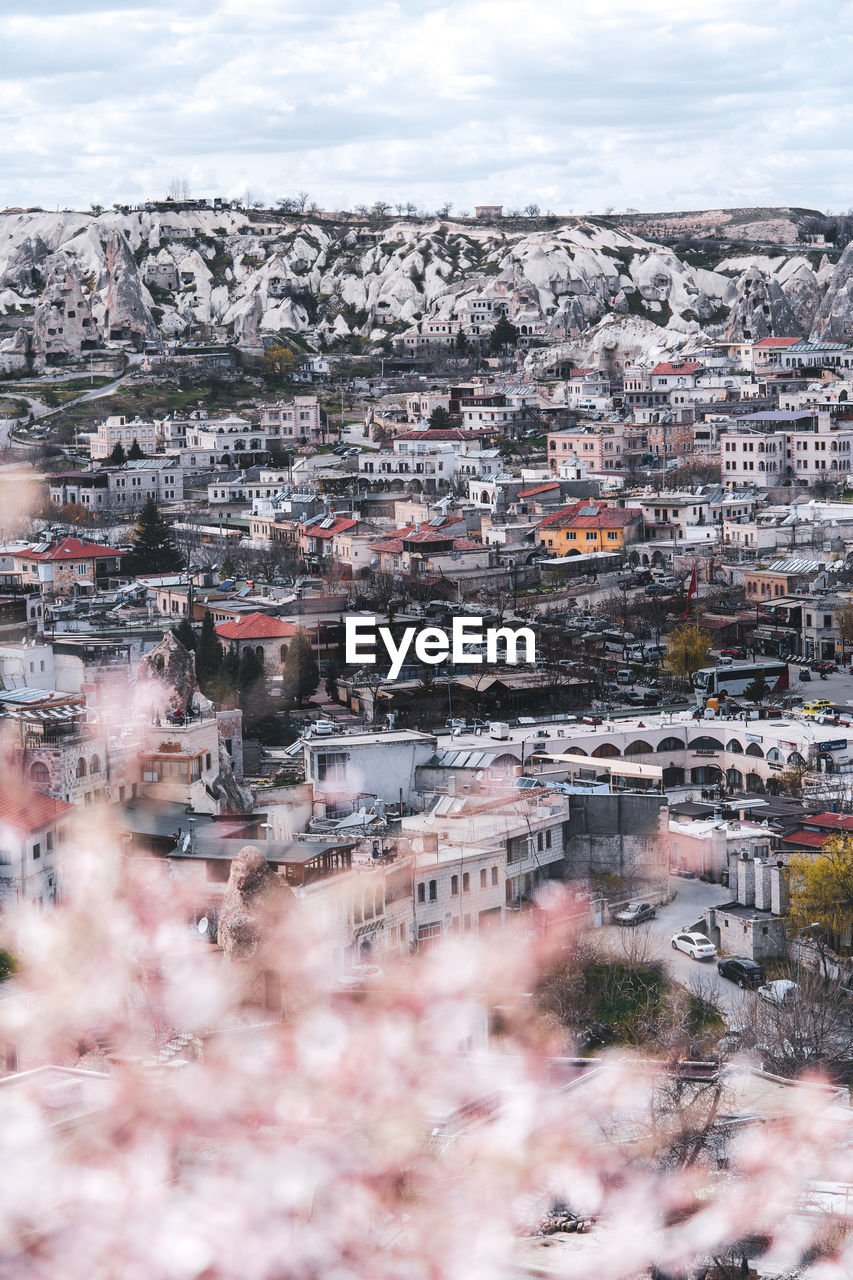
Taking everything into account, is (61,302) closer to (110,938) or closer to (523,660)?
(523,660)

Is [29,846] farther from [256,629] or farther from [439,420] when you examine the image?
[439,420]

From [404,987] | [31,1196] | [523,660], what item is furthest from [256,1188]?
[523,660]

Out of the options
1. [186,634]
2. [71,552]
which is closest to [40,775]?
[186,634]

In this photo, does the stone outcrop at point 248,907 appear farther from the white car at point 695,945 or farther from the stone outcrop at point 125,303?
the stone outcrop at point 125,303

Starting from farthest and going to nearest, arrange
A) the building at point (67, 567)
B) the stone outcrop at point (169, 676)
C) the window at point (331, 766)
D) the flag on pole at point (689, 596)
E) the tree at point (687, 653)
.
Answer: the building at point (67, 567) → the flag on pole at point (689, 596) → the tree at point (687, 653) → the window at point (331, 766) → the stone outcrop at point (169, 676)

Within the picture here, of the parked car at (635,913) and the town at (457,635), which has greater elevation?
the town at (457,635)

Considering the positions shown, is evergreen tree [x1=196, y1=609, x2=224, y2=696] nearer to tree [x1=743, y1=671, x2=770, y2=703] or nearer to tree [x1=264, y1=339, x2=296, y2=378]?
tree [x1=743, y1=671, x2=770, y2=703]

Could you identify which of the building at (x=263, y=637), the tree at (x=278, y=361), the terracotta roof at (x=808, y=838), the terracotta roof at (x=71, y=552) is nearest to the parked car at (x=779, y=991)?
the terracotta roof at (x=808, y=838)
